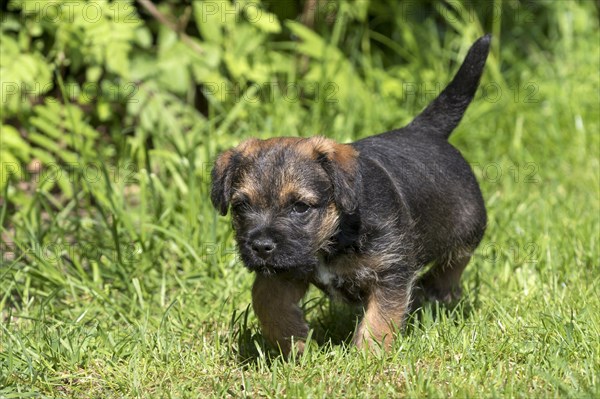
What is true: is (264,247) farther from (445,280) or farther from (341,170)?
(445,280)

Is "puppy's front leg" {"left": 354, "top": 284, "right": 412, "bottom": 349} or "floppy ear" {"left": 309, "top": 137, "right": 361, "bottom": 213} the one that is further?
"puppy's front leg" {"left": 354, "top": 284, "right": 412, "bottom": 349}

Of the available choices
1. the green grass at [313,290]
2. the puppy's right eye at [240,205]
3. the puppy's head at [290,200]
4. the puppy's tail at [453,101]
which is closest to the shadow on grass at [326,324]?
the green grass at [313,290]

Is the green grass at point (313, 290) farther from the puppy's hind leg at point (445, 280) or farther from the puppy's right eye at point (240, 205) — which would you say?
the puppy's right eye at point (240, 205)

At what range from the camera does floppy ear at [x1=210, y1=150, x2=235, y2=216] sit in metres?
3.96

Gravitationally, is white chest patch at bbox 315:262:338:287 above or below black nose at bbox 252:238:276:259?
below

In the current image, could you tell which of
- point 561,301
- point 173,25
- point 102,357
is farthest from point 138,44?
point 561,301

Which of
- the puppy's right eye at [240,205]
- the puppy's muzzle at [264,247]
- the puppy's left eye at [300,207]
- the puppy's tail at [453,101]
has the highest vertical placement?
the puppy's tail at [453,101]

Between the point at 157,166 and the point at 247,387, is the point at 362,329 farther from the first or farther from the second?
the point at 157,166

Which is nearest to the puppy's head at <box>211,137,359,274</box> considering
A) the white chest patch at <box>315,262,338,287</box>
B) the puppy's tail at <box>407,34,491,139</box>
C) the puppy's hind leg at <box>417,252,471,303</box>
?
the white chest patch at <box>315,262,338,287</box>

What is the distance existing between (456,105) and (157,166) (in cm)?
233

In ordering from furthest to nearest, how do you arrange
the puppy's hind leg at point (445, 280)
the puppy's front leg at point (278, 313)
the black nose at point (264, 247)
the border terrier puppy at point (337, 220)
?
1. the puppy's hind leg at point (445, 280)
2. the puppy's front leg at point (278, 313)
3. the border terrier puppy at point (337, 220)
4. the black nose at point (264, 247)

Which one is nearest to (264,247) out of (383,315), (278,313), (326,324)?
(278,313)

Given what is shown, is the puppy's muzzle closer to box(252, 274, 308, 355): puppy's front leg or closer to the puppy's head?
the puppy's head

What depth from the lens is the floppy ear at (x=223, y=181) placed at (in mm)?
3965
